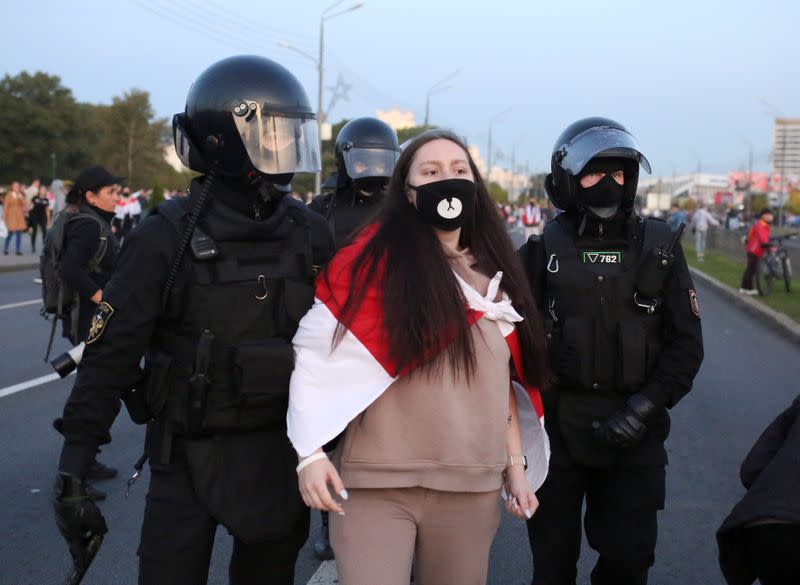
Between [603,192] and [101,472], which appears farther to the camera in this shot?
[101,472]

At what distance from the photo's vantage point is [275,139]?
273 cm

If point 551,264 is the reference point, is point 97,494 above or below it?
below

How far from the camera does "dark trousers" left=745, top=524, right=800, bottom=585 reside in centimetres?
207

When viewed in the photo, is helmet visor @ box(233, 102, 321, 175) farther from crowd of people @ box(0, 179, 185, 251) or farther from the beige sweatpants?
crowd of people @ box(0, 179, 185, 251)

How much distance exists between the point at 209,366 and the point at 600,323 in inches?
51.8

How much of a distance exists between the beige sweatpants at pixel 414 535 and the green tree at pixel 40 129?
2547 inches

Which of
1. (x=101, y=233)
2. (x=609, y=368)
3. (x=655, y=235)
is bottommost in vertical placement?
(x=609, y=368)

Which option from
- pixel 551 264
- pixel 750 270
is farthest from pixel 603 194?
pixel 750 270

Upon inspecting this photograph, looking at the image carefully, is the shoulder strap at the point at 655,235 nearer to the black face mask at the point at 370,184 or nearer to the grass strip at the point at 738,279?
the black face mask at the point at 370,184

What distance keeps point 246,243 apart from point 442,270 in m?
0.56

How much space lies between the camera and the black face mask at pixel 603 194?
3256 millimetres

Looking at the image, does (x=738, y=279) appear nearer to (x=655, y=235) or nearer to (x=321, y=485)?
(x=655, y=235)

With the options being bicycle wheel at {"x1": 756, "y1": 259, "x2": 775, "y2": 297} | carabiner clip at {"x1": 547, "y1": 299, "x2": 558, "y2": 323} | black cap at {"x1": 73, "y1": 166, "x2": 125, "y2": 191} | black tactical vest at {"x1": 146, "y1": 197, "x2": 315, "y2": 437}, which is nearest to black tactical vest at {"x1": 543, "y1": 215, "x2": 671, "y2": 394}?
carabiner clip at {"x1": 547, "y1": 299, "x2": 558, "y2": 323}

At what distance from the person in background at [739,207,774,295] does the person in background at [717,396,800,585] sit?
51.0ft
